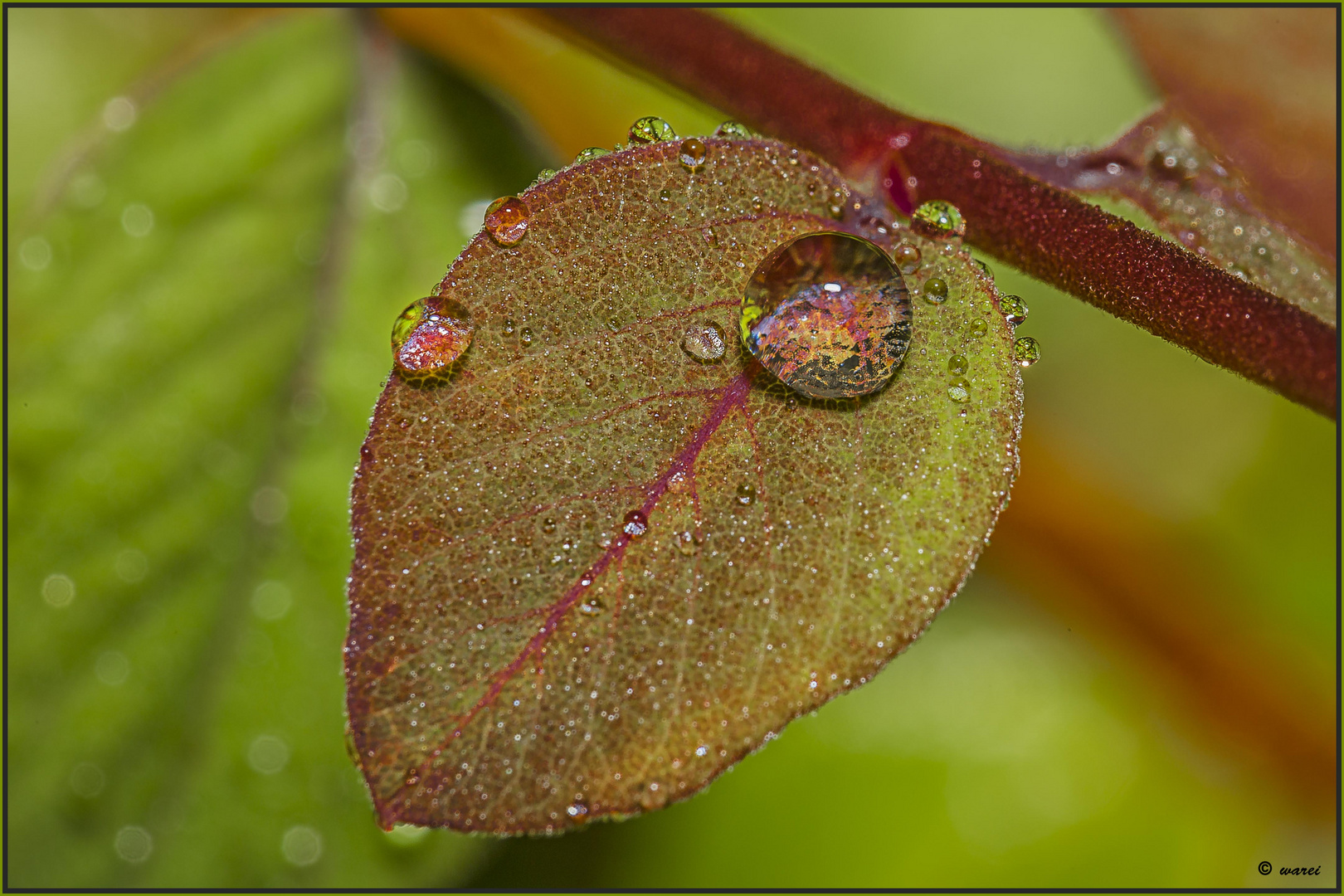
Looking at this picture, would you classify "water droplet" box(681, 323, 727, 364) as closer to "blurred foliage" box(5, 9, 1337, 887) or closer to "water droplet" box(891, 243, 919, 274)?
"water droplet" box(891, 243, 919, 274)

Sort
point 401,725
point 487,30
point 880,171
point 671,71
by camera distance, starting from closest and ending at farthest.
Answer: point 401,725, point 880,171, point 671,71, point 487,30

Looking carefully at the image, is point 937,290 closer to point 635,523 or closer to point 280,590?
point 635,523

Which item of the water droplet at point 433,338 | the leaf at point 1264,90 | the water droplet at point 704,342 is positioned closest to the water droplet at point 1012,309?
the water droplet at point 704,342

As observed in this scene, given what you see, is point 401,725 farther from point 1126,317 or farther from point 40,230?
point 40,230

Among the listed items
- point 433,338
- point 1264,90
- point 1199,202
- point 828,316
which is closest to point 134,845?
point 433,338

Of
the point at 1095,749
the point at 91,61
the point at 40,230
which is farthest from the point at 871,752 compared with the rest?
the point at 91,61

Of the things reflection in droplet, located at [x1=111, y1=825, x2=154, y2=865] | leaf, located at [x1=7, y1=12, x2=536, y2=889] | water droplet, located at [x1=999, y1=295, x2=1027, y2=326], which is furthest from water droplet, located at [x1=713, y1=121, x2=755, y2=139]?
reflection in droplet, located at [x1=111, y1=825, x2=154, y2=865]

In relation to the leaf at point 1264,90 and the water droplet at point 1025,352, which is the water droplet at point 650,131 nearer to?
the water droplet at point 1025,352
